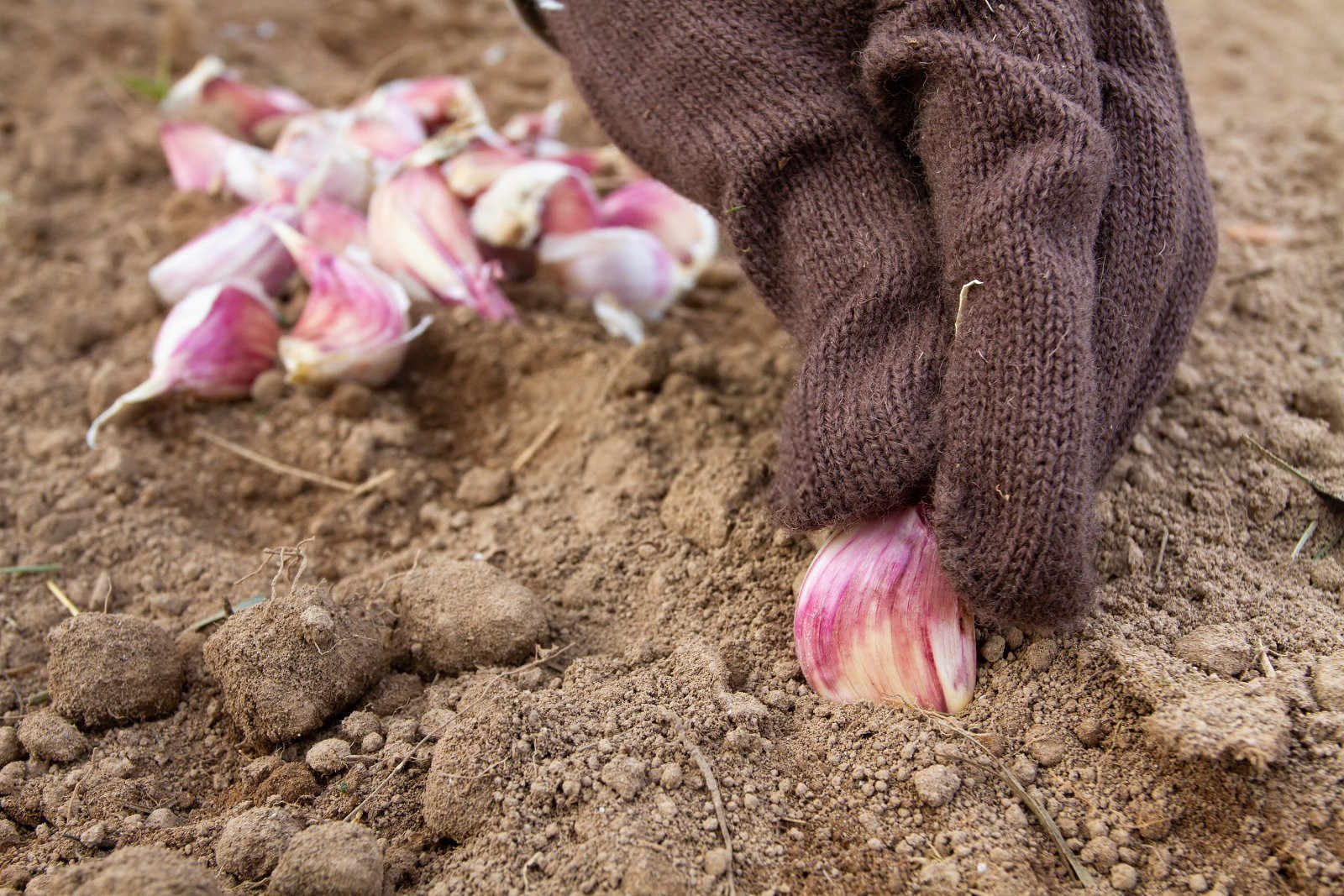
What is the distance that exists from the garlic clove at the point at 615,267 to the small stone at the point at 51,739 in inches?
36.9

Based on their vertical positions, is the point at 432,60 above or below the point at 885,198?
below

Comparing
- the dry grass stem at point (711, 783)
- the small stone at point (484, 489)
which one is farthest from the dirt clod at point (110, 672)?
the dry grass stem at point (711, 783)

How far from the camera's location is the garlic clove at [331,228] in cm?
164

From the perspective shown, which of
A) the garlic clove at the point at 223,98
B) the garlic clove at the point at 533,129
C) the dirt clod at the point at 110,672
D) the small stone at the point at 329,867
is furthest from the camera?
the garlic clove at the point at 223,98

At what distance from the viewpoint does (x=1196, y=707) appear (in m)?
0.91

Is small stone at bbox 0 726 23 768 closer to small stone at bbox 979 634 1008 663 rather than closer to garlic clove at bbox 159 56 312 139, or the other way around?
small stone at bbox 979 634 1008 663

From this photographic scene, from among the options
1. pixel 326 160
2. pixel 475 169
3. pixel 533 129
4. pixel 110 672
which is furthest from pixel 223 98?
pixel 110 672

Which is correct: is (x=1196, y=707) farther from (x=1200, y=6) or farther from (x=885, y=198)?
(x=1200, y=6)

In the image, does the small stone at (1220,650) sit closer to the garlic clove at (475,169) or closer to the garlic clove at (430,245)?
the garlic clove at (430,245)

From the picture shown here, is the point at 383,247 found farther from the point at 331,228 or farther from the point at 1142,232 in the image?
the point at 1142,232

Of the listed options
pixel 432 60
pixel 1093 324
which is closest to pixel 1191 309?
pixel 1093 324

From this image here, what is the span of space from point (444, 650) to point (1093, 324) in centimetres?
75

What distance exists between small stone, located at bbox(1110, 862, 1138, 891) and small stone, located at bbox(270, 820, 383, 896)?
Result: 62cm

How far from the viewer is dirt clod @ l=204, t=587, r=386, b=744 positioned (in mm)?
1012
